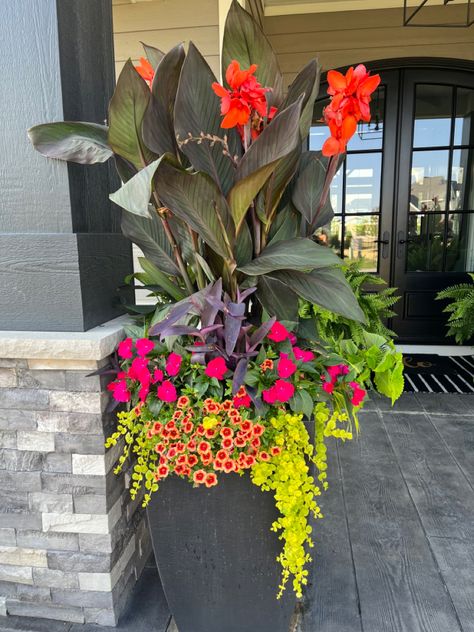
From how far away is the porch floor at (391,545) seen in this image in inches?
50.9

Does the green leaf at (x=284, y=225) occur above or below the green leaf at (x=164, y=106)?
below

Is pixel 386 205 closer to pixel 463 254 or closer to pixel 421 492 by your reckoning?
pixel 463 254

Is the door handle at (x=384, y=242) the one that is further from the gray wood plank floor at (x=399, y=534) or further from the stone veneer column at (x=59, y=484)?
the stone veneer column at (x=59, y=484)

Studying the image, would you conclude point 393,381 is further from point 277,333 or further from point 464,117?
point 464,117

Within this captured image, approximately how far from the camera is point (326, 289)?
43.2 inches

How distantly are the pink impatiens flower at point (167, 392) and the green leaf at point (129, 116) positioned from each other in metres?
0.53

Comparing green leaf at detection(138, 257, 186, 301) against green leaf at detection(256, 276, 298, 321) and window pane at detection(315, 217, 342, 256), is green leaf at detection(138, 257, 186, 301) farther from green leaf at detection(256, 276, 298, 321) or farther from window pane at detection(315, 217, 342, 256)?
window pane at detection(315, 217, 342, 256)

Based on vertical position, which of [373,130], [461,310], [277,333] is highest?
[373,130]

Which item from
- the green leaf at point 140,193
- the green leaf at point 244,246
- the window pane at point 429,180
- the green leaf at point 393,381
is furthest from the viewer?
the window pane at point 429,180

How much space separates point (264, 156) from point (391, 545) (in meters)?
1.38

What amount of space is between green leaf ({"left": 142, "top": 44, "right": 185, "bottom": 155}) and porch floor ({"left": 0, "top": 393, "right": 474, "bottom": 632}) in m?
1.29

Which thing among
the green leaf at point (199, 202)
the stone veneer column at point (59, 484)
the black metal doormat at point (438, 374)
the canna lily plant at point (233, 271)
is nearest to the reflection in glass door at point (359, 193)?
the black metal doormat at point (438, 374)

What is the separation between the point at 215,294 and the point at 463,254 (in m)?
3.58

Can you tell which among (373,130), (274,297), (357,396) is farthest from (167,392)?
(373,130)
